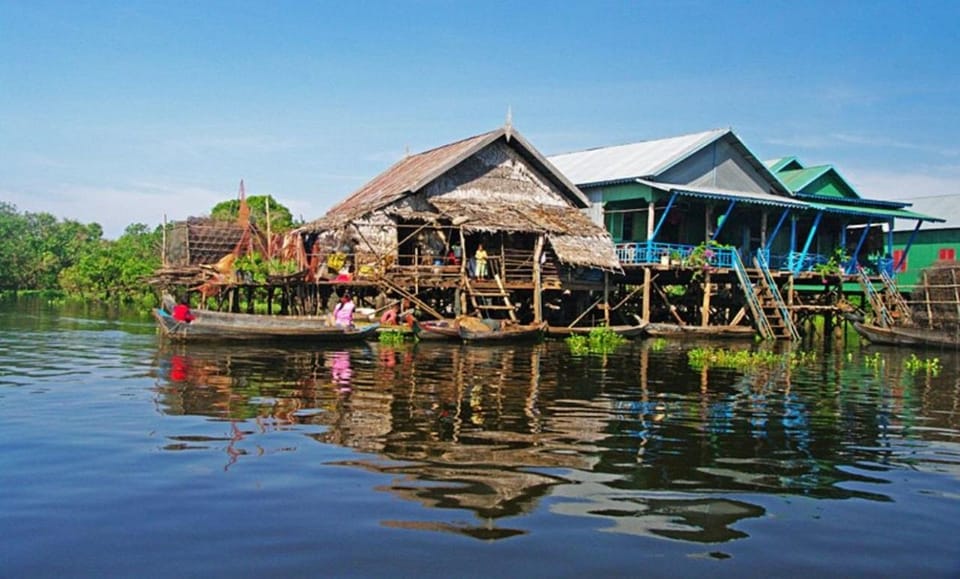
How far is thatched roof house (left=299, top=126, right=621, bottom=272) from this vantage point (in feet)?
73.3

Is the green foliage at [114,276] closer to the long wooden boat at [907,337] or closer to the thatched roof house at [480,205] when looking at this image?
the thatched roof house at [480,205]

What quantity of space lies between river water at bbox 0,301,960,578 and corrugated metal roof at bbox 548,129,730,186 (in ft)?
42.4

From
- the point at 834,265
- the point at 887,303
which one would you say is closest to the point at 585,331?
the point at 834,265

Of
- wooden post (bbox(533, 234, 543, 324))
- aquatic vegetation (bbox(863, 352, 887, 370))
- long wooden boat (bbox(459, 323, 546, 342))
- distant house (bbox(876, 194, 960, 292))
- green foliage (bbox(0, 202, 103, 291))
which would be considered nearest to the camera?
aquatic vegetation (bbox(863, 352, 887, 370))

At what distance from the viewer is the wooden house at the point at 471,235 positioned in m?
22.0

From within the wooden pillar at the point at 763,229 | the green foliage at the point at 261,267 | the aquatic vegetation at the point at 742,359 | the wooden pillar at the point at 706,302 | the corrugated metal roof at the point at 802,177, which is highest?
the corrugated metal roof at the point at 802,177

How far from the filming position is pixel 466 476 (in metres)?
6.80

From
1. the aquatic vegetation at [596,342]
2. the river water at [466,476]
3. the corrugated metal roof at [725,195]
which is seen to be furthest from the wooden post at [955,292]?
the river water at [466,476]

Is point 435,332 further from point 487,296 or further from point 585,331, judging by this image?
point 585,331

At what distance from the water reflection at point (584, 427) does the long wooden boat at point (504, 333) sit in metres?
3.32

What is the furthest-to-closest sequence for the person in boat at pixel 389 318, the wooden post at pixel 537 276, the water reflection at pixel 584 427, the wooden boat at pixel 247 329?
1. the wooden post at pixel 537 276
2. the person in boat at pixel 389 318
3. the wooden boat at pixel 247 329
4. the water reflection at pixel 584 427

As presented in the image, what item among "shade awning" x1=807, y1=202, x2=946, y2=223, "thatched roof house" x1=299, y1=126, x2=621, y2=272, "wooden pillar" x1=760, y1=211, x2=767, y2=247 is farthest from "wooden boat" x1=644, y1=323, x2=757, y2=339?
"shade awning" x1=807, y1=202, x2=946, y2=223

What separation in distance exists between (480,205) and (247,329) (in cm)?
774

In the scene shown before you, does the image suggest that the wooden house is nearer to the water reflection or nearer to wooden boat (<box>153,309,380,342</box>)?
wooden boat (<box>153,309,380,342</box>)
